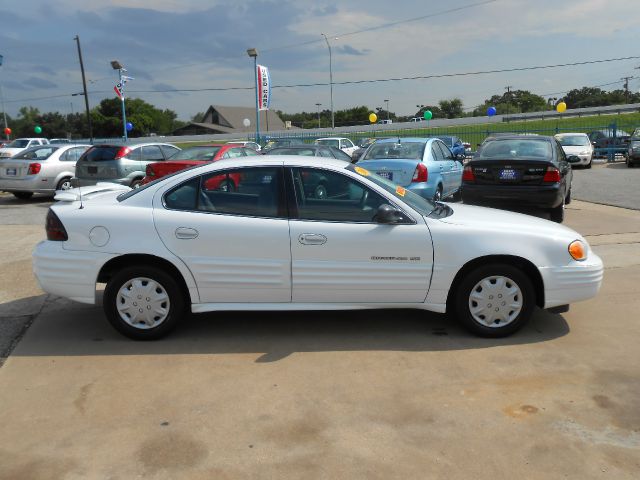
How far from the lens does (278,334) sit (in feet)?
15.9

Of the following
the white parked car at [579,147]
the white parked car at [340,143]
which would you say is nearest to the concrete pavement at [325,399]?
the white parked car at [579,147]

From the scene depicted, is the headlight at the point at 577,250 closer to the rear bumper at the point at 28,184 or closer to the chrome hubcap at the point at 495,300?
the chrome hubcap at the point at 495,300

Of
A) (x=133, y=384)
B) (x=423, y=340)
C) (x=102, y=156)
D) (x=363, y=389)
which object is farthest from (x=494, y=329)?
(x=102, y=156)

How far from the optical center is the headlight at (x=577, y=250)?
461cm

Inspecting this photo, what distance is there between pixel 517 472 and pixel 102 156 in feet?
40.3

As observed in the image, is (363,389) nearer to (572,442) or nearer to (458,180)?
→ (572,442)

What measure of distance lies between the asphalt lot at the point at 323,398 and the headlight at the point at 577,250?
2.24 ft

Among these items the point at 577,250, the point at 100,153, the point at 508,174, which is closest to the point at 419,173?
the point at 508,174

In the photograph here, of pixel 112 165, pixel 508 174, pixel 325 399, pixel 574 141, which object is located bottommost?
pixel 325 399

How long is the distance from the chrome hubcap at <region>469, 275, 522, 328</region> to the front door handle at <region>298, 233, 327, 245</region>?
1283 mm

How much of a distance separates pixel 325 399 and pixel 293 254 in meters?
1.24

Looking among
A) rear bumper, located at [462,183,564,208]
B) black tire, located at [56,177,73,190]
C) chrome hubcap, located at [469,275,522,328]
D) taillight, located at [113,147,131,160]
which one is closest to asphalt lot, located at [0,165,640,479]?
chrome hubcap, located at [469,275,522,328]

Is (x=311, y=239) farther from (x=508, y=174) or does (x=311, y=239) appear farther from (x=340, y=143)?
(x=340, y=143)

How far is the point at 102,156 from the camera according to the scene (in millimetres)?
13141
